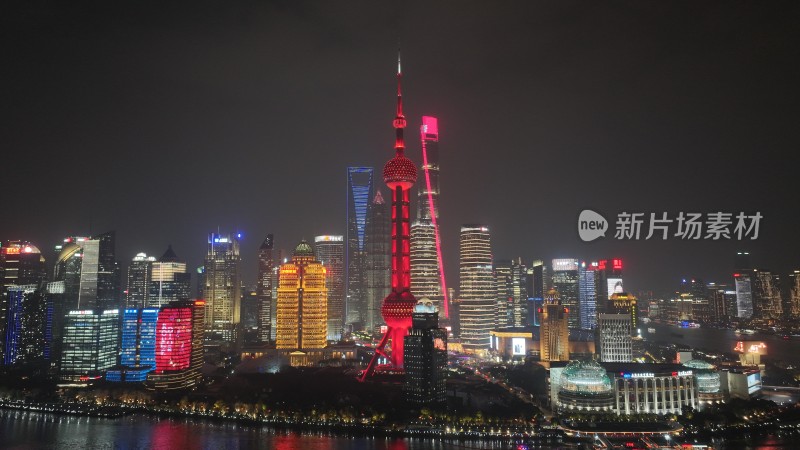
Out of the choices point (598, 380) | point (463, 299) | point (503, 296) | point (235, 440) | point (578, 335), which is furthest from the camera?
point (503, 296)

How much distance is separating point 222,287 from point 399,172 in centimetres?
5028

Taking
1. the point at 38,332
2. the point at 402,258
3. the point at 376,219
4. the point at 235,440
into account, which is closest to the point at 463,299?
the point at 402,258

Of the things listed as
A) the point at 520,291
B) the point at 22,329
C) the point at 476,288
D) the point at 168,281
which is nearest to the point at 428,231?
the point at 476,288

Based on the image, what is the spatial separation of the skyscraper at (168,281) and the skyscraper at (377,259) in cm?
2980

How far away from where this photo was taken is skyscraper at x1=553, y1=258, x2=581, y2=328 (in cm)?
8794

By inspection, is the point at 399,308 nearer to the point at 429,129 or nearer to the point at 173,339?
the point at 173,339

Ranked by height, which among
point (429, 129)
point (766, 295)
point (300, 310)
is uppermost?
point (429, 129)

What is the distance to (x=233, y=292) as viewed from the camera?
88562 millimetres

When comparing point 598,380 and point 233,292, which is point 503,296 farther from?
point 598,380

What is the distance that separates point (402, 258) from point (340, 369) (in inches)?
483

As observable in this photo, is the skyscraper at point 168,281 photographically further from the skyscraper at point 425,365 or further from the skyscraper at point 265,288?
the skyscraper at point 425,365

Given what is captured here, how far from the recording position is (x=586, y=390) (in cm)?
3631

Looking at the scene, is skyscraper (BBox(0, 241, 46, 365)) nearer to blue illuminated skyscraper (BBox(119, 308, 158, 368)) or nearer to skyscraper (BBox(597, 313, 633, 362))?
blue illuminated skyscraper (BBox(119, 308, 158, 368))

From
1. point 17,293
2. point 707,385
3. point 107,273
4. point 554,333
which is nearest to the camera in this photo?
point 707,385
